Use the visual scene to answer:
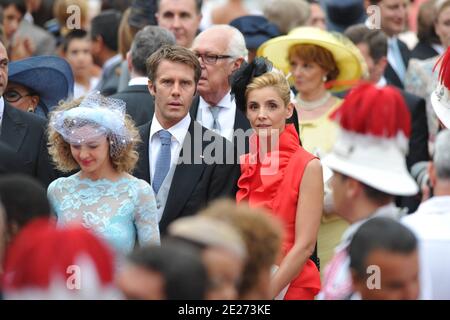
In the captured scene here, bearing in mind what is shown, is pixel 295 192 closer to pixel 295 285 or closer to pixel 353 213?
pixel 295 285

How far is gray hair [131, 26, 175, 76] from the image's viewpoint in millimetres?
8891

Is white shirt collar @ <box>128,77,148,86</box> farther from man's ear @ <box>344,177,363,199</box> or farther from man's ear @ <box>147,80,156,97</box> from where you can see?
man's ear @ <box>344,177,363,199</box>

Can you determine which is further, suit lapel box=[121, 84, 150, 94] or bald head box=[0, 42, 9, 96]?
suit lapel box=[121, 84, 150, 94]

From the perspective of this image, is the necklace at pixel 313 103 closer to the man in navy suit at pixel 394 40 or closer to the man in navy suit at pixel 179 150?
the man in navy suit at pixel 179 150

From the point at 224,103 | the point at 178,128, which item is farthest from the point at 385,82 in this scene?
the point at 178,128

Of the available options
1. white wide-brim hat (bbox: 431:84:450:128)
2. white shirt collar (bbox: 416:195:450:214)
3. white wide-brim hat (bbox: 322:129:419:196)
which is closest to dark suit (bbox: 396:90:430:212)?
white wide-brim hat (bbox: 431:84:450:128)

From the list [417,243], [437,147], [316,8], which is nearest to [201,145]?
[437,147]

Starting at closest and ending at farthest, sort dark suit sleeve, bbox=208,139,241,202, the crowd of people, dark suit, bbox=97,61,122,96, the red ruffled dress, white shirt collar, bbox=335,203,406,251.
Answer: the crowd of people, white shirt collar, bbox=335,203,406,251, the red ruffled dress, dark suit sleeve, bbox=208,139,241,202, dark suit, bbox=97,61,122,96

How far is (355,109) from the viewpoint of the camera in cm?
562

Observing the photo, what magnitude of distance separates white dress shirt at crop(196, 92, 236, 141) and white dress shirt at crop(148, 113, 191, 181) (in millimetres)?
750

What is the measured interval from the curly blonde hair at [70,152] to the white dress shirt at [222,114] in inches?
47.1

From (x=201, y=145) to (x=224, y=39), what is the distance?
4.69ft

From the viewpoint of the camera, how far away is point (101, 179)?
7.16m

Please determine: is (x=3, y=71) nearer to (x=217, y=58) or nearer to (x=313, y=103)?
(x=217, y=58)
